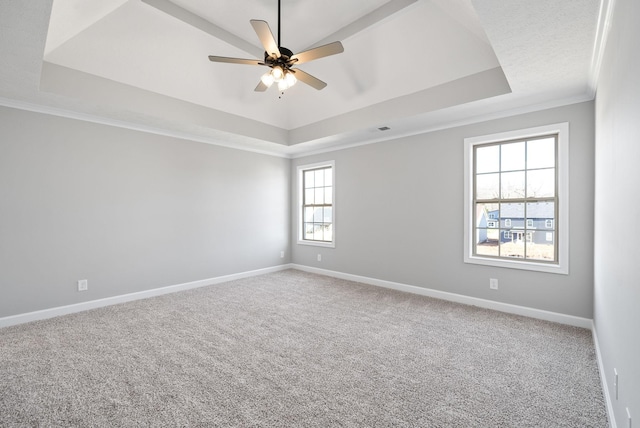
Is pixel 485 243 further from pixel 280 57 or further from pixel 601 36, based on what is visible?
pixel 280 57

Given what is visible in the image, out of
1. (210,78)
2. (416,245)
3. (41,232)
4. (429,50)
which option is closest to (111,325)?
(41,232)

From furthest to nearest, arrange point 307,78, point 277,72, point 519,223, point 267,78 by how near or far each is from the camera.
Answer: point 519,223
point 307,78
point 267,78
point 277,72

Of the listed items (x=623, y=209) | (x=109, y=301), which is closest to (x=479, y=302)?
(x=623, y=209)

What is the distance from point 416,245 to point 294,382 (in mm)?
2995

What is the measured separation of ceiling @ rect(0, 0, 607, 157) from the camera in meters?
2.18

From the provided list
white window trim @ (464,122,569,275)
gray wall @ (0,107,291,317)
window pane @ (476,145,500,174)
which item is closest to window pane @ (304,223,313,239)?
gray wall @ (0,107,291,317)

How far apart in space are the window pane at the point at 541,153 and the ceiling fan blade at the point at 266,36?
10.7 feet

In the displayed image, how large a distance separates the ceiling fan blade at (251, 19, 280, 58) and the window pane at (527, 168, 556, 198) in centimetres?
334

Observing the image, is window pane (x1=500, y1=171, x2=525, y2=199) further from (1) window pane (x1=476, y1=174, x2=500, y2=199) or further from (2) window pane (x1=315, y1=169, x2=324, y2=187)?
(2) window pane (x1=315, y1=169, x2=324, y2=187)

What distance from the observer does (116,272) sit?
13.3ft

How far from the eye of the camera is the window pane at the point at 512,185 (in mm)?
3646

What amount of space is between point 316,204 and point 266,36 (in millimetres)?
4025

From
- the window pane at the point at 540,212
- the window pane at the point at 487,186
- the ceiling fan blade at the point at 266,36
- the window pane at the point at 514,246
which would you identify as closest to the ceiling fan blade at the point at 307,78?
the ceiling fan blade at the point at 266,36

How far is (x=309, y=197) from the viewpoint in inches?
250
